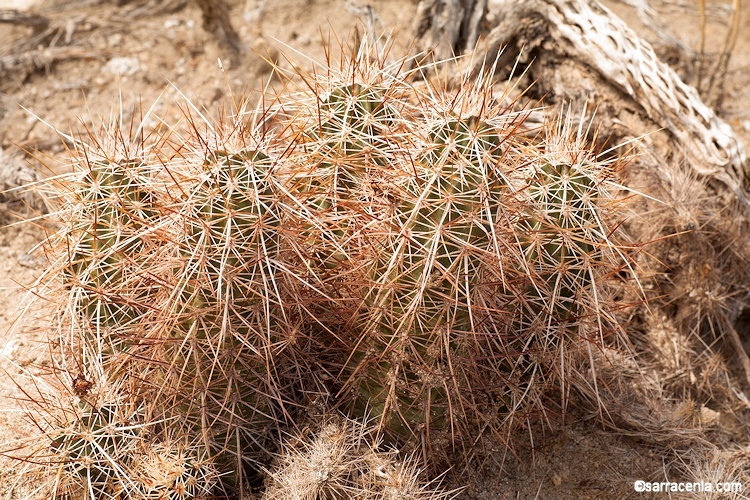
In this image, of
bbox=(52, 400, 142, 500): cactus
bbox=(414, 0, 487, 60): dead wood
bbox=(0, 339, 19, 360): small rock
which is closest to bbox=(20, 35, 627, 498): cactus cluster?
bbox=(52, 400, 142, 500): cactus

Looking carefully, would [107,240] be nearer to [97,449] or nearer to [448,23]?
[97,449]

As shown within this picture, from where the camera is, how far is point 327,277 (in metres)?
2.50

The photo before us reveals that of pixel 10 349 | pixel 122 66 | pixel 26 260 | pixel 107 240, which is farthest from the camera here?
pixel 122 66

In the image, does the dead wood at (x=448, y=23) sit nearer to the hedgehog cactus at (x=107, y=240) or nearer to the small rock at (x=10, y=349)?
the hedgehog cactus at (x=107, y=240)

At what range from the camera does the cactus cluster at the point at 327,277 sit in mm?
2246

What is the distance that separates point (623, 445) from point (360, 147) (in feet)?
5.51

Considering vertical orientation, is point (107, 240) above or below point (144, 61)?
above

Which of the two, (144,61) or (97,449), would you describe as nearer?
(97,449)

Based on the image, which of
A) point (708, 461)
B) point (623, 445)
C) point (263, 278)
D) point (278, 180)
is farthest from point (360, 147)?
point (708, 461)

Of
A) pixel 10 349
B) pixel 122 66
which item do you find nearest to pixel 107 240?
pixel 10 349

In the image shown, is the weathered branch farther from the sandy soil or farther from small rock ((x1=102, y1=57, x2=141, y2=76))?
small rock ((x1=102, y1=57, x2=141, y2=76))

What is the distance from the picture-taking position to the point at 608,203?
9.27 ft

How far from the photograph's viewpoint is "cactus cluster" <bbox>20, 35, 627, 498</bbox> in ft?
7.37

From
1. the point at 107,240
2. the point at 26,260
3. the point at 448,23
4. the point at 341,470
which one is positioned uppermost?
the point at 448,23
